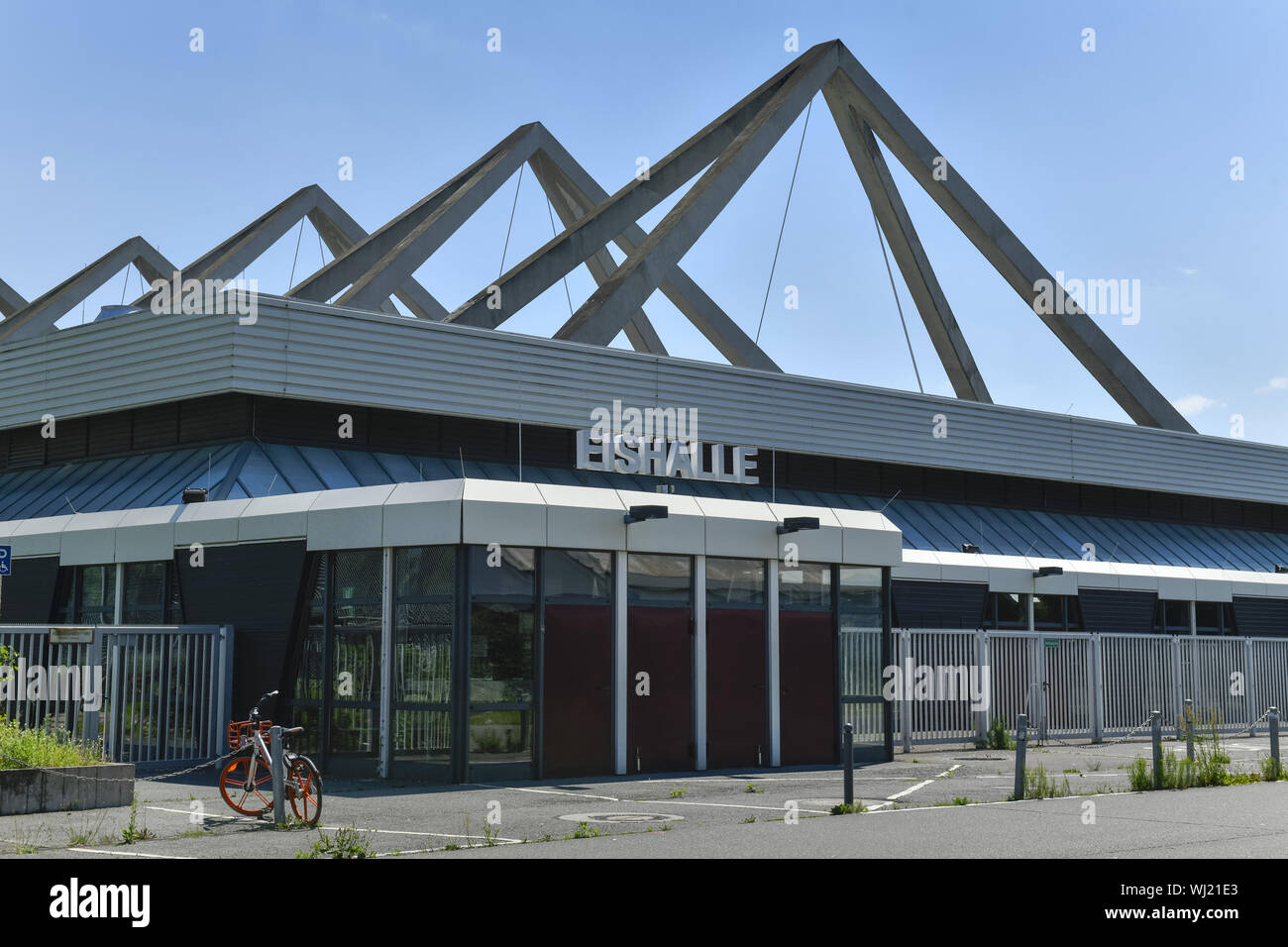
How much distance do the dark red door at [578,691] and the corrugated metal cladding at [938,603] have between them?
1155cm

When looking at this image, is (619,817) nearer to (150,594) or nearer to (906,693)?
(150,594)

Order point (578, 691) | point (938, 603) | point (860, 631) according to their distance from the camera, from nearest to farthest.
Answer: point (578, 691) < point (860, 631) < point (938, 603)

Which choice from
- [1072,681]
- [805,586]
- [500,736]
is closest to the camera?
[500,736]

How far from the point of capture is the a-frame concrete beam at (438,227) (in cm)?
3522

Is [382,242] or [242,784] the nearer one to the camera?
[242,784]

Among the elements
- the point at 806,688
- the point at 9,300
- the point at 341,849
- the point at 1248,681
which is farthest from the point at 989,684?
the point at 9,300

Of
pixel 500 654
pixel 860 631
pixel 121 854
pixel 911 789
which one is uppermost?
pixel 860 631

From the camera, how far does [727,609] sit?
2175 centimetres

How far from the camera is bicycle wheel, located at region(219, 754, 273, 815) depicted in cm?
1489

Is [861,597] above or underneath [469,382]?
underneath

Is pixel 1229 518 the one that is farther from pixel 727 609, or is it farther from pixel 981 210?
pixel 727 609

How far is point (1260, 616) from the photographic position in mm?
38656

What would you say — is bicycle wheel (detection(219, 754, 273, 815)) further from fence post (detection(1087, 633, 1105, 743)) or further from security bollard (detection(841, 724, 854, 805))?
fence post (detection(1087, 633, 1105, 743))

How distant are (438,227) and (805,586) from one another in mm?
20871
